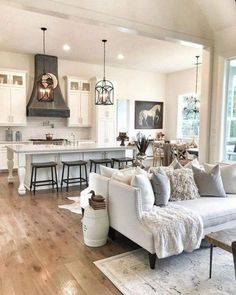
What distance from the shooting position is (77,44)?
22.7 ft

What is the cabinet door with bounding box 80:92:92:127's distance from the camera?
28.8 ft

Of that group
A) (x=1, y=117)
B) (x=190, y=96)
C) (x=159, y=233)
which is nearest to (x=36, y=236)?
(x=159, y=233)

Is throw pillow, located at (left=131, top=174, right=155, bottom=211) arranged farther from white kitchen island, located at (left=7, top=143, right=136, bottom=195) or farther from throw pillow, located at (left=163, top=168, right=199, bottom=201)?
white kitchen island, located at (left=7, top=143, right=136, bottom=195)

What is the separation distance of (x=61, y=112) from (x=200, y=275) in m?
6.61

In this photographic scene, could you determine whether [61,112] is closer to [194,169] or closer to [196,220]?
[194,169]

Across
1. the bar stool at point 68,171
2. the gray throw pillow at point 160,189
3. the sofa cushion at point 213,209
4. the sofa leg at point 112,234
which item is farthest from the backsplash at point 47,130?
the sofa cushion at point 213,209

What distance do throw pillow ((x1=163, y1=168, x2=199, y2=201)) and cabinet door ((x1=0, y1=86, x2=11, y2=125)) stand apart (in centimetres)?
564

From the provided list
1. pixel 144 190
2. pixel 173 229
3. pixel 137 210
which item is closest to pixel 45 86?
pixel 144 190

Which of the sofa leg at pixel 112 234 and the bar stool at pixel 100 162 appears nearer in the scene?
the sofa leg at pixel 112 234

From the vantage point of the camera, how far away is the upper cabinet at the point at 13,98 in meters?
7.53

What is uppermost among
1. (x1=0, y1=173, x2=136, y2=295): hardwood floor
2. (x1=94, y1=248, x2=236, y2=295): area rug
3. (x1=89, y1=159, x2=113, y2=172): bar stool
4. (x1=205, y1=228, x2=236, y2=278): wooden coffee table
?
(x1=89, y1=159, x2=113, y2=172): bar stool

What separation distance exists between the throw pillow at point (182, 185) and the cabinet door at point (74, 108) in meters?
5.62

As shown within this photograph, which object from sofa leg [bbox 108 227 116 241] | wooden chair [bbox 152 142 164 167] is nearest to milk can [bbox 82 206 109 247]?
sofa leg [bbox 108 227 116 241]

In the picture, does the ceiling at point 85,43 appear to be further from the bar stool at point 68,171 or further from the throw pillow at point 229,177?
the throw pillow at point 229,177
